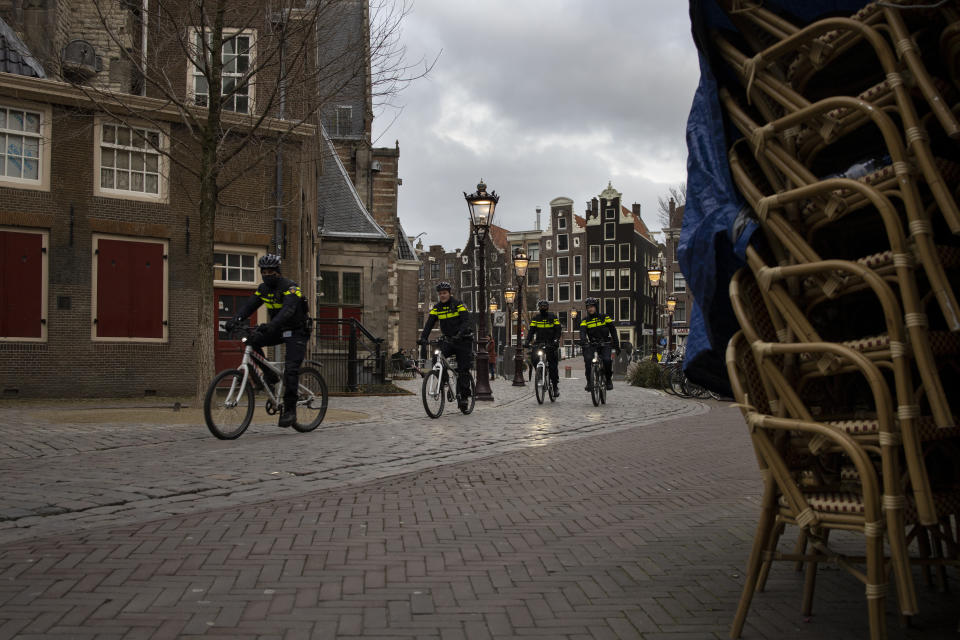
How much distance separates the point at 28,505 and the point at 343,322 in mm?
12224

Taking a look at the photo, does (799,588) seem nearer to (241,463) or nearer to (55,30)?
(241,463)

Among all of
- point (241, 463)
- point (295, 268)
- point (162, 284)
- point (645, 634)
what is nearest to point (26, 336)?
point (162, 284)

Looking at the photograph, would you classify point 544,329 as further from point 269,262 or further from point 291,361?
point 269,262

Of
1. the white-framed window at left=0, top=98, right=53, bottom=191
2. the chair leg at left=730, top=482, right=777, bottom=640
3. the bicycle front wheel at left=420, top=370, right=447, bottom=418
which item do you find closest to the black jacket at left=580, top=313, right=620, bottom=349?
the bicycle front wheel at left=420, top=370, right=447, bottom=418

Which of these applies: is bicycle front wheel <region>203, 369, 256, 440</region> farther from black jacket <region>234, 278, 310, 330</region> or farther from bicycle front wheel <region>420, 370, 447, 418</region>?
bicycle front wheel <region>420, 370, 447, 418</region>

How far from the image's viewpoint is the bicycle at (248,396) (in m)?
8.50

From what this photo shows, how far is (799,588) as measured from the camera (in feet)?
11.3

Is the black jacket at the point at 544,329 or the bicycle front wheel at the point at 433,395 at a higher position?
the black jacket at the point at 544,329

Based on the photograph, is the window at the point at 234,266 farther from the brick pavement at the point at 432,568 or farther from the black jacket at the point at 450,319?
the brick pavement at the point at 432,568

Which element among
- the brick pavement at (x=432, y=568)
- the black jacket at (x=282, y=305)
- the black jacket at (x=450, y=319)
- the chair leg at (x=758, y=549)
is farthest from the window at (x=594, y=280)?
the chair leg at (x=758, y=549)

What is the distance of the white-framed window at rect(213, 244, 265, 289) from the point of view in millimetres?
17016

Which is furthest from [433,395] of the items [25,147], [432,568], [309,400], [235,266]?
[25,147]

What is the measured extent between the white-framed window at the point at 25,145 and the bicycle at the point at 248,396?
859 cm

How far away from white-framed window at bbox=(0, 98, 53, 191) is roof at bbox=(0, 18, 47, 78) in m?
0.95
